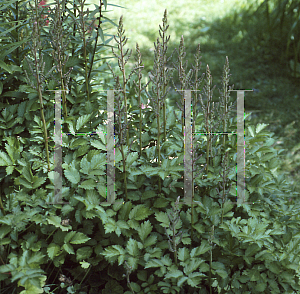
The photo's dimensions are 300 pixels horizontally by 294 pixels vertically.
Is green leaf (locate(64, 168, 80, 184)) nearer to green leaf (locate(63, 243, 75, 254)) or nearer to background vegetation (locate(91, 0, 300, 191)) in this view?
green leaf (locate(63, 243, 75, 254))

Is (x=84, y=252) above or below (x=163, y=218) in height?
below

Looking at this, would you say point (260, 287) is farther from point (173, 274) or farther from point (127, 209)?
point (127, 209)

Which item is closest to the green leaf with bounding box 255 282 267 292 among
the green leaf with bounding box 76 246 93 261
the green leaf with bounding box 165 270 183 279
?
the green leaf with bounding box 165 270 183 279

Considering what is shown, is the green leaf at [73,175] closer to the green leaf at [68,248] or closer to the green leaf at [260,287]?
the green leaf at [68,248]

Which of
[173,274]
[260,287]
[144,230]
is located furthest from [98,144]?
[260,287]

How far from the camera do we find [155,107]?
5.54 ft

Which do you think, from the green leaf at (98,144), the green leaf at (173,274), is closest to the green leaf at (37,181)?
the green leaf at (98,144)

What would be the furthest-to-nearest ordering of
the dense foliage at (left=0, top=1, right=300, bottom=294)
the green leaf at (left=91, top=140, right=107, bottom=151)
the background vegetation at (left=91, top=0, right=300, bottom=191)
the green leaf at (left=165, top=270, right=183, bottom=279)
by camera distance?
the background vegetation at (left=91, top=0, right=300, bottom=191) < the green leaf at (left=91, top=140, right=107, bottom=151) < the dense foliage at (left=0, top=1, right=300, bottom=294) < the green leaf at (left=165, top=270, right=183, bottom=279)

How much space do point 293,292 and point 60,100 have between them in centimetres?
146

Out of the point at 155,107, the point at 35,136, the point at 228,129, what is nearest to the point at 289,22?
the point at 228,129

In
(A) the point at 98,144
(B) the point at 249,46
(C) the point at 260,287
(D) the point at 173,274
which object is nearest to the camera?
(D) the point at 173,274

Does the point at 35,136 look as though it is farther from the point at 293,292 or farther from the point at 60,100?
the point at 293,292

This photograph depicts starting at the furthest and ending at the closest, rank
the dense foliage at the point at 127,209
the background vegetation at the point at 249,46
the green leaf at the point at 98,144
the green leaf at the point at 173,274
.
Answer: the background vegetation at the point at 249,46 < the green leaf at the point at 98,144 < the dense foliage at the point at 127,209 < the green leaf at the point at 173,274

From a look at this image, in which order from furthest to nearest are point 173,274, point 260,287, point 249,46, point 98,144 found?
point 249,46
point 98,144
point 260,287
point 173,274
